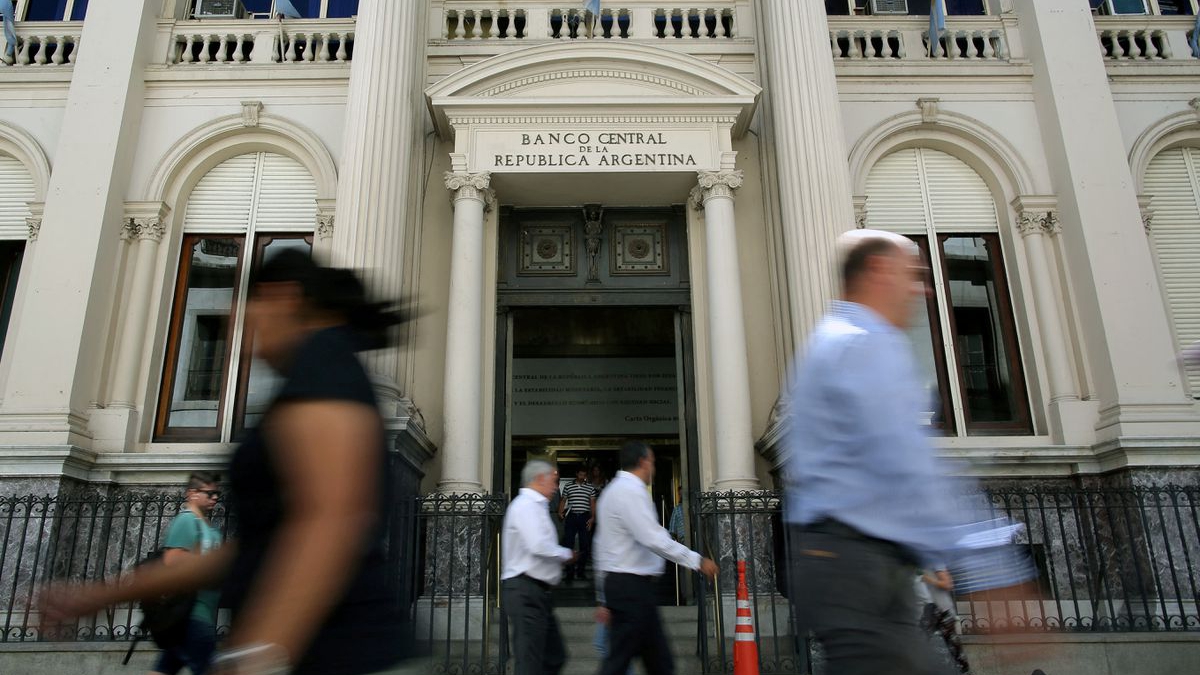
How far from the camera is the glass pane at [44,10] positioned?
1262cm

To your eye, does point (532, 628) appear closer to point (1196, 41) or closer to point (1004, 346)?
point (1004, 346)

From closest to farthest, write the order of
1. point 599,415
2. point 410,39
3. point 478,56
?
point 410,39, point 478,56, point 599,415

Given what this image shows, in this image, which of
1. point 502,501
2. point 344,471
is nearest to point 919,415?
point 344,471

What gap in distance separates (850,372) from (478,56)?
33.8 ft

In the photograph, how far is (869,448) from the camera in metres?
2.48

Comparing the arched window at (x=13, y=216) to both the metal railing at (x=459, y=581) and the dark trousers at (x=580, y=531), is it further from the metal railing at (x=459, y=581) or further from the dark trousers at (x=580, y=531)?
the dark trousers at (x=580, y=531)

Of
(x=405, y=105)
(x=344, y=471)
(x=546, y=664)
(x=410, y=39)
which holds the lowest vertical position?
(x=546, y=664)

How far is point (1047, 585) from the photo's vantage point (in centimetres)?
937

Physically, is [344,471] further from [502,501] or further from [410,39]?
[410,39]

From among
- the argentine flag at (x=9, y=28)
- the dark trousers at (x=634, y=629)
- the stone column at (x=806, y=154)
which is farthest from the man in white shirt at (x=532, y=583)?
the argentine flag at (x=9, y=28)

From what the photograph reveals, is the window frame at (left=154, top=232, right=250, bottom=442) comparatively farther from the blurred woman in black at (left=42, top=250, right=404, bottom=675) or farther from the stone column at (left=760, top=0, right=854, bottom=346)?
the blurred woman in black at (left=42, top=250, right=404, bottom=675)

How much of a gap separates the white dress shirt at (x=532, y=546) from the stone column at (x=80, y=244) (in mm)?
6444

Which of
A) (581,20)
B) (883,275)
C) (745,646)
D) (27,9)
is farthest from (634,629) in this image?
(27,9)

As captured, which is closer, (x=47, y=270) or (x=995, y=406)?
(x=47, y=270)
